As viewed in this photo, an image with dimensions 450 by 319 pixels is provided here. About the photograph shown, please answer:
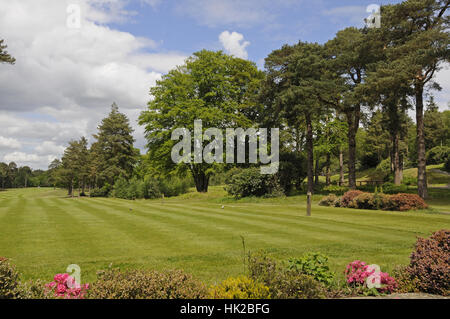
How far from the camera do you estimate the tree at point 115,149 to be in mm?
62344

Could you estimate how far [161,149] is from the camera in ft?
144

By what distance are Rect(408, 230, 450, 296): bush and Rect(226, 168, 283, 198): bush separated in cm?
2917

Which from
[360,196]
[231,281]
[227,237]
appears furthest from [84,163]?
[231,281]

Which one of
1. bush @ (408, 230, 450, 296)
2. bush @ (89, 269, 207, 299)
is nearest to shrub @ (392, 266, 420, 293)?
bush @ (408, 230, 450, 296)

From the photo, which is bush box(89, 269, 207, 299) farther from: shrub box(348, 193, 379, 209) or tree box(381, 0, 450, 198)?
tree box(381, 0, 450, 198)

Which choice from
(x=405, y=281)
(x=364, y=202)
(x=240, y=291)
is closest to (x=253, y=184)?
(x=364, y=202)

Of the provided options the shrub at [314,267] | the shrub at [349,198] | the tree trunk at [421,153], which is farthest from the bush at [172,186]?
the shrub at [314,267]

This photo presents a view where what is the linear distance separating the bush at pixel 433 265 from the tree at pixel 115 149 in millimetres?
60059

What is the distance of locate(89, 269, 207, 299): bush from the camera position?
4.91 meters

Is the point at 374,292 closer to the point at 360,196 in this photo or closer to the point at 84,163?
the point at 360,196

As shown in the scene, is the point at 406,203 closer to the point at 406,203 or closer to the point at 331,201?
the point at 406,203

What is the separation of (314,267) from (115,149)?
62.6m

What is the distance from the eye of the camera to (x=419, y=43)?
2606 cm

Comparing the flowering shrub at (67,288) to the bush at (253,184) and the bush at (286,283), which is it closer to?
the bush at (286,283)
